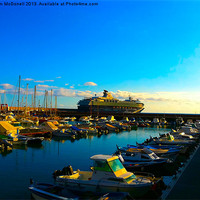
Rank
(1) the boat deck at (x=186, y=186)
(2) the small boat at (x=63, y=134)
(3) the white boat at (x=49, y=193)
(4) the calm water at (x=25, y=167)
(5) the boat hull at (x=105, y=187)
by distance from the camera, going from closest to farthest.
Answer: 1. (3) the white boat at (x=49, y=193)
2. (5) the boat hull at (x=105, y=187)
3. (1) the boat deck at (x=186, y=186)
4. (4) the calm water at (x=25, y=167)
5. (2) the small boat at (x=63, y=134)

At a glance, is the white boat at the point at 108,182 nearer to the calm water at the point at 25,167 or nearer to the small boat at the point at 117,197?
the small boat at the point at 117,197

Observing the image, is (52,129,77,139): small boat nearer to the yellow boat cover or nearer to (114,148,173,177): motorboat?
the yellow boat cover

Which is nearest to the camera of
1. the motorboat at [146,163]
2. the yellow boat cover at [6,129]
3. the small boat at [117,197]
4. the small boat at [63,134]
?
the small boat at [117,197]

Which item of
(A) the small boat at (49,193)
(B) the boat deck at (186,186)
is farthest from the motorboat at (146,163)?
(A) the small boat at (49,193)

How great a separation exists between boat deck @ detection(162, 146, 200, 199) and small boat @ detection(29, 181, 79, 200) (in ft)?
16.4

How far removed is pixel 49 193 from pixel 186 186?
7.83m

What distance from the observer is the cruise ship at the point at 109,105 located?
434 ft

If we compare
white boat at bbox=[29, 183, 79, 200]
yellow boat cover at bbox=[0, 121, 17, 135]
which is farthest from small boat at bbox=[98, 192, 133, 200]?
yellow boat cover at bbox=[0, 121, 17, 135]

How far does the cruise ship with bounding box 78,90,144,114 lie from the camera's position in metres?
132

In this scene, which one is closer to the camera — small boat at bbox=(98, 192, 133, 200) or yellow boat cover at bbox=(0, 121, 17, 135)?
small boat at bbox=(98, 192, 133, 200)

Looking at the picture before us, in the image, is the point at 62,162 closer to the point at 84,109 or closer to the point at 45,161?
the point at 45,161

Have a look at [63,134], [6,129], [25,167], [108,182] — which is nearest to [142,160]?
[108,182]

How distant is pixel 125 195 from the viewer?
1034 cm

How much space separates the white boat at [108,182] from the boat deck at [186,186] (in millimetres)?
1402
